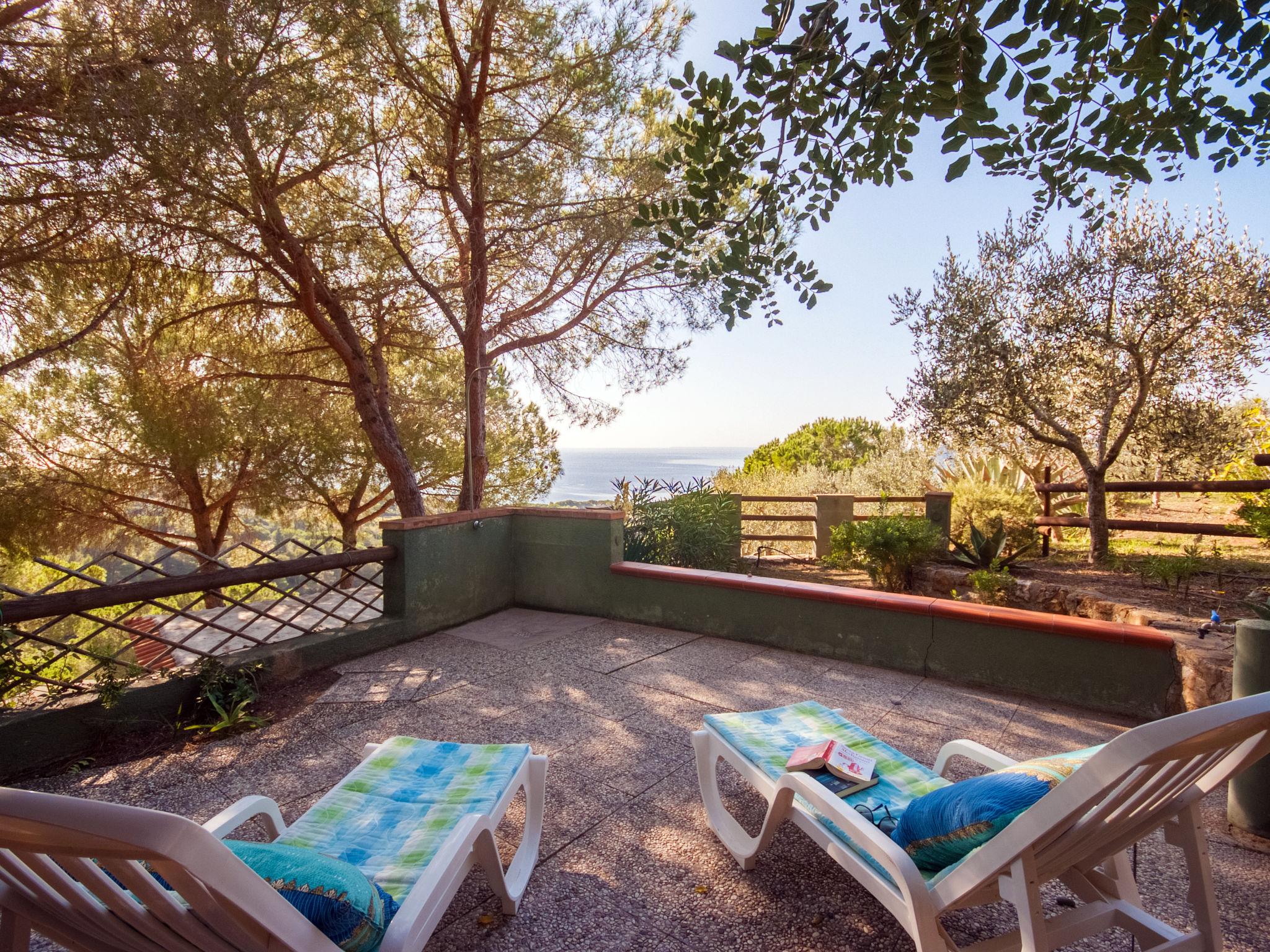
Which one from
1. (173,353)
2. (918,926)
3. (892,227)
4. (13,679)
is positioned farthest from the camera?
(892,227)

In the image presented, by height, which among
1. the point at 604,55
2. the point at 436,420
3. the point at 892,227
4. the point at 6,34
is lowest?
the point at 436,420

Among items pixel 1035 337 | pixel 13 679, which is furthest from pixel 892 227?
pixel 13 679

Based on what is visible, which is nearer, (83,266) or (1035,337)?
(83,266)

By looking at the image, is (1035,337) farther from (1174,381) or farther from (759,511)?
(759,511)

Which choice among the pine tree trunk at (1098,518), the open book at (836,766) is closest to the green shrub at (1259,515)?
the pine tree trunk at (1098,518)

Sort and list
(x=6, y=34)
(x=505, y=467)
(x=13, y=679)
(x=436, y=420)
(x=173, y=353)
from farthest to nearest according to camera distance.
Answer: (x=505, y=467), (x=436, y=420), (x=173, y=353), (x=6, y=34), (x=13, y=679)

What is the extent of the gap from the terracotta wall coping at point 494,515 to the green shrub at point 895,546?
7.77 ft

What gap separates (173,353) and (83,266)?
2211mm

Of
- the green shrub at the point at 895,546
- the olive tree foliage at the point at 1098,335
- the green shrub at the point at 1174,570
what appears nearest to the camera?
the green shrub at the point at 1174,570

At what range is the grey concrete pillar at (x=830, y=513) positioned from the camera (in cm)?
736

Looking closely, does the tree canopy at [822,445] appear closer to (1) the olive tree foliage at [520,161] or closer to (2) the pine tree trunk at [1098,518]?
(1) the olive tree foliage at [520,161]

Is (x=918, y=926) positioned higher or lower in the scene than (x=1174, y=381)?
lower

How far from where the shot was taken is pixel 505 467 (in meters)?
10.6

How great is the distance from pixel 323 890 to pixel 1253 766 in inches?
111
